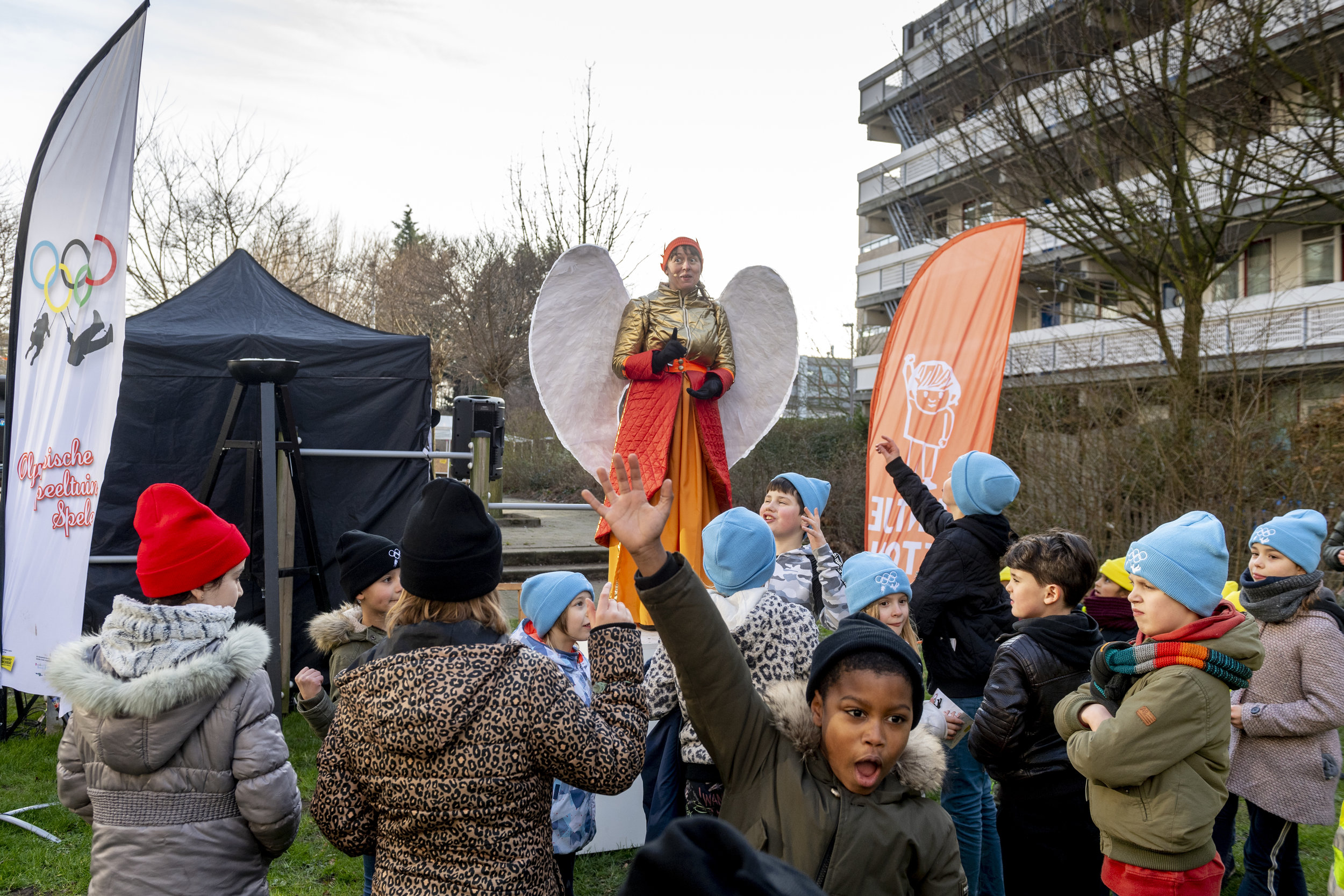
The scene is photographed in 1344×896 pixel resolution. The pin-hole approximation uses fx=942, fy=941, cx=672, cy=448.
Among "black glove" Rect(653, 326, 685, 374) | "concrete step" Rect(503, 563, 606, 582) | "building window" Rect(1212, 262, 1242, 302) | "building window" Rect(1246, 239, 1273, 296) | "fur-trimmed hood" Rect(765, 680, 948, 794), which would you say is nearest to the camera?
"fur-trimmed hood" Rect(765, 680, 948, 794)

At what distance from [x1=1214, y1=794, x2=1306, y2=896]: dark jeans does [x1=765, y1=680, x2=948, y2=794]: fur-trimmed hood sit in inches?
76.0

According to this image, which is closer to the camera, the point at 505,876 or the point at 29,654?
the point at 505,876

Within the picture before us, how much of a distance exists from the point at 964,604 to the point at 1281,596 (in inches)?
39.4

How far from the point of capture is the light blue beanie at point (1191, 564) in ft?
7.50

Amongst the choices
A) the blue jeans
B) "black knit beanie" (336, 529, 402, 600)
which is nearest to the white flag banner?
"black knit beanie" (336, 529, 402, 600)

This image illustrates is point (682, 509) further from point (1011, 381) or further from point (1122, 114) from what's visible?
point (1122, 114)

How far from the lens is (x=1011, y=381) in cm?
1028

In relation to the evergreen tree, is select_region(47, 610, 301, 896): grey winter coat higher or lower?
lower

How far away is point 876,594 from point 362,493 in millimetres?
4038

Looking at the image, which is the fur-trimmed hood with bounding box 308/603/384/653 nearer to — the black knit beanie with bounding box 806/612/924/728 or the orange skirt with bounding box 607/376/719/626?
the black knit beanie with bounding box 806/612/924/728

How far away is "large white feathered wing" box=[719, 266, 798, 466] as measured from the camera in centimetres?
564

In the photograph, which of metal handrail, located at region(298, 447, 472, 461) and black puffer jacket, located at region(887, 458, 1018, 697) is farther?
metal handrail, located at region(298, 447, 472, 461)

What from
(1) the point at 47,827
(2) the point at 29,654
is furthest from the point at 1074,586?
(1) the point at 47,827

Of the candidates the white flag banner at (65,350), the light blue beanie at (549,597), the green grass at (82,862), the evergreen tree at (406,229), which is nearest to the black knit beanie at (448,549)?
the light blue beanie at (549,597)
